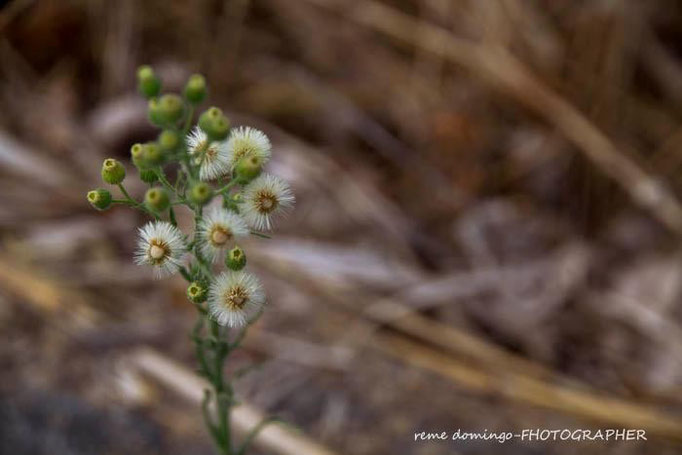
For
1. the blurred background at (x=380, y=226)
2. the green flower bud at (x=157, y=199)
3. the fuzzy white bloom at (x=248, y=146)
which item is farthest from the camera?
the blurred background at (x=380, y=226)

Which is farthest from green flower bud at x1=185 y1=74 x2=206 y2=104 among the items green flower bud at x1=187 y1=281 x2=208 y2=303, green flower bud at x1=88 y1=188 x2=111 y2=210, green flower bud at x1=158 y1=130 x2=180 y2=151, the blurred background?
the blurred background

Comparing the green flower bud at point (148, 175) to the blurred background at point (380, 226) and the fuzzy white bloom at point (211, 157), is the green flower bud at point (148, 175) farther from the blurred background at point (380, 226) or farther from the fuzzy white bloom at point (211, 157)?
the blurred background at point (380, 226)

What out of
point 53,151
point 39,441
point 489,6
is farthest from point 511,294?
point 53,151

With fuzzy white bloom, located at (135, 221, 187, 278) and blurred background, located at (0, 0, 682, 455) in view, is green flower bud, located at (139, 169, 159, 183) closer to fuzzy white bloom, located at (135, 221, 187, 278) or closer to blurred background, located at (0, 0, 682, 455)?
fuzzy white bloom, located at (135, 221, 187, 278)

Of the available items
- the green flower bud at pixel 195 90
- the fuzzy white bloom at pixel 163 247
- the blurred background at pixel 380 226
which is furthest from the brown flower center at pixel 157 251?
the blurred background at pixel 380 226

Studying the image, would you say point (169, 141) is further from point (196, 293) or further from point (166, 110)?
point (196, 293)

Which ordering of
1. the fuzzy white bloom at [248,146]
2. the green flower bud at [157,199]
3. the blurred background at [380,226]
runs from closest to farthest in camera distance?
the green flower bud at [157,199]
the fuzzy white bloom at [248,146]
the blurred background at [380,226]
